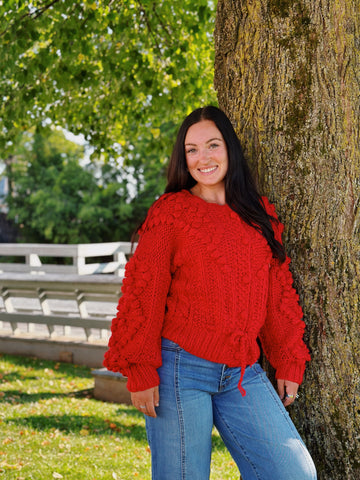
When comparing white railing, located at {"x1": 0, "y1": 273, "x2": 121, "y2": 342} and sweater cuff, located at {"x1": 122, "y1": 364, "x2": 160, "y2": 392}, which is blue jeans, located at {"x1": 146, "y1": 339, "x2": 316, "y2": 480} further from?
white railing, located at {"x1": 0, "y1": 273, "x2": 121, "y2": 342}

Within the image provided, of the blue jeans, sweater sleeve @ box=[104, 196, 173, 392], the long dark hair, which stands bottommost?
the blue jeans

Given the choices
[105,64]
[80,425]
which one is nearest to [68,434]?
[80,425]

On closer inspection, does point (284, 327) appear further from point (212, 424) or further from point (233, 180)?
point (233, 180)

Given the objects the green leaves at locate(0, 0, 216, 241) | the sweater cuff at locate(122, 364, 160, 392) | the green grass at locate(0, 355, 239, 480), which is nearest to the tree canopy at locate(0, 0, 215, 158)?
the green leaves at locate(0, 0, 216, 241)

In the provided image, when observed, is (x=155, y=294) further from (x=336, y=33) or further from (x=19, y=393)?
(x=19, y=393)

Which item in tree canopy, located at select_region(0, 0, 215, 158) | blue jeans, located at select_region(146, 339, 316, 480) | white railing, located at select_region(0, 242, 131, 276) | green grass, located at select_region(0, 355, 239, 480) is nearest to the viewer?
blue jeans, located at select_region(146, 339, 316, 480)

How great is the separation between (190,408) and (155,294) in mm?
465

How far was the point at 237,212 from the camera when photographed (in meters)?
2.50

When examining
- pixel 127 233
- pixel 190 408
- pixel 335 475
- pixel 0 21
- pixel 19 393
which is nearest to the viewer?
pixel 190 408

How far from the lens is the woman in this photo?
222 centimetres

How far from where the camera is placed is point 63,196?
100 feet

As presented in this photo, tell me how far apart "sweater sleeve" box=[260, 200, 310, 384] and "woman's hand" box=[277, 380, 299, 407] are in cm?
3

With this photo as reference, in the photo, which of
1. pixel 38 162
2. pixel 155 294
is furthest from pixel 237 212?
pixel 38 162

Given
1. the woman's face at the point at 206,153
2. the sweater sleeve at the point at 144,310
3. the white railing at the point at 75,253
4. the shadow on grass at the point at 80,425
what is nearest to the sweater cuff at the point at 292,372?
the sweater sleeve at the point at 144,310
